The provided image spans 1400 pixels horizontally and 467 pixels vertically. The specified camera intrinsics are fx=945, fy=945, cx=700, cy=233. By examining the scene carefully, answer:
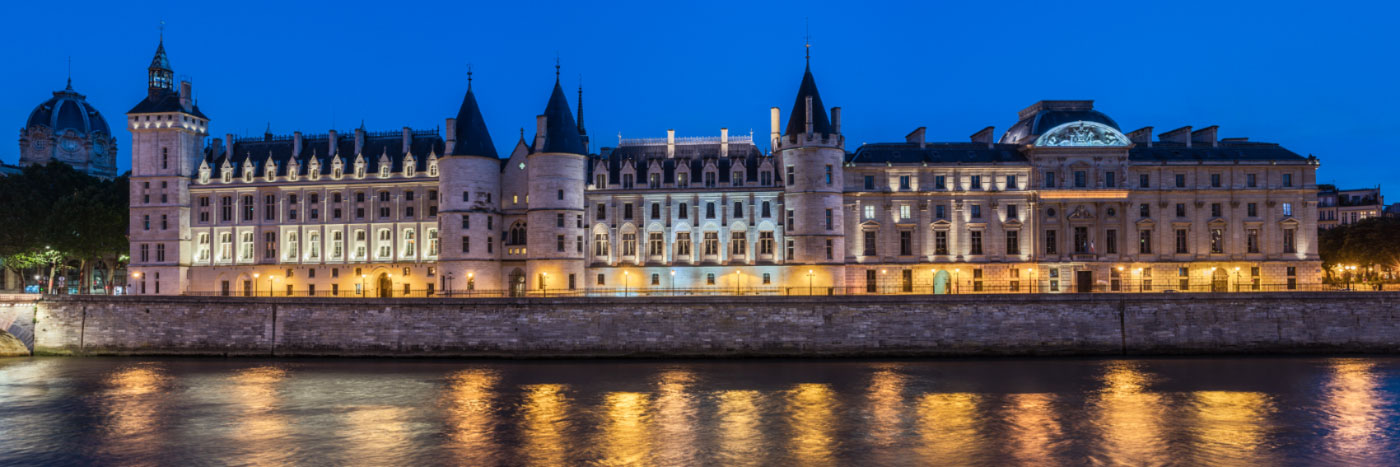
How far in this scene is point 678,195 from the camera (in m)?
68.6

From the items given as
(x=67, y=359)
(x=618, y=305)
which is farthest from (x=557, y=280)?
(x=67, y=359)

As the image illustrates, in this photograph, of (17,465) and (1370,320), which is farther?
(1370,320)

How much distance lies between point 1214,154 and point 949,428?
49522 millimetres

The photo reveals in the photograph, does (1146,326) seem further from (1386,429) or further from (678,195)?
(678,195)

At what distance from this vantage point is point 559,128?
65.4 meters

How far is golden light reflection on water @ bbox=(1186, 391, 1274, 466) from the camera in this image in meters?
28.6

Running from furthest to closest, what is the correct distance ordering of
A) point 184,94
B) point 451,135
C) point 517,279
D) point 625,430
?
point 184,94
point 517,279
point 451,135
point 625,430

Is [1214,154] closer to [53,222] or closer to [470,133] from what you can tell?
[470,133]

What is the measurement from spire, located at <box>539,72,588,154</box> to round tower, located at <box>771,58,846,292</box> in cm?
1502

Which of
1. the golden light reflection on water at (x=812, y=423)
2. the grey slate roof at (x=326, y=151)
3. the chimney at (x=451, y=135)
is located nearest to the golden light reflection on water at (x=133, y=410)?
the golden light reflection on water at (x=812, y=423)

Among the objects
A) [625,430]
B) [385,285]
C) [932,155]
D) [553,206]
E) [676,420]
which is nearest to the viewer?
[625,430]

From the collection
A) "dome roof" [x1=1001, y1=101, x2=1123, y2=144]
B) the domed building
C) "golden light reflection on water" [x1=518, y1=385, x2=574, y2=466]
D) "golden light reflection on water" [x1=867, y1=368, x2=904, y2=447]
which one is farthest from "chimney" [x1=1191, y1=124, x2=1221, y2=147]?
the domed building

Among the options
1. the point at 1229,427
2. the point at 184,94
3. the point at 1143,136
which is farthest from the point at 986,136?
the point at 184,94

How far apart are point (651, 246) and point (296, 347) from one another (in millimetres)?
25138
